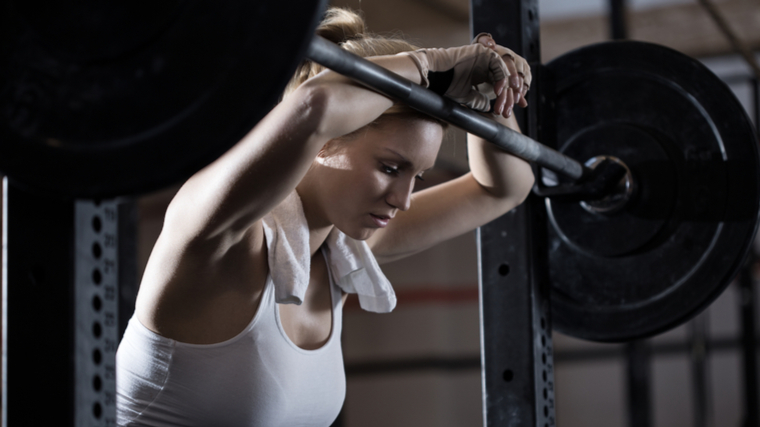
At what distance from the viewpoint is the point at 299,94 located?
797 millimetres

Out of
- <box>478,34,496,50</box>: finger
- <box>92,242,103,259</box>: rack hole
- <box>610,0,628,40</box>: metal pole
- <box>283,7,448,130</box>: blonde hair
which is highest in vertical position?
<box>610,0,628,40</box>: metal pole

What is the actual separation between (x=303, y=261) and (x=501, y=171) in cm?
44

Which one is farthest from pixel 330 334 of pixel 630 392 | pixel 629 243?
pixel 630 392

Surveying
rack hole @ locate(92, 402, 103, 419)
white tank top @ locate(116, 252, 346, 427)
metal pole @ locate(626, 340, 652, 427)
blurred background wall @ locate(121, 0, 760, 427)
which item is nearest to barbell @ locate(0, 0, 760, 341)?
rack hole @ locate(92, 402, 103, 419)

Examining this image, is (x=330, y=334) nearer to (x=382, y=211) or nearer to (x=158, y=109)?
(x=382, y=211)

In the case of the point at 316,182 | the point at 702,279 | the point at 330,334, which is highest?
the point at 316,182

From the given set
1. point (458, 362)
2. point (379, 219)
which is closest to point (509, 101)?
point (379, 219)

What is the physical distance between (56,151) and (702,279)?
1197 millimetres

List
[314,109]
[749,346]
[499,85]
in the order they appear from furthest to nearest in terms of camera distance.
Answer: [749,346] < [499,85] < [314,109]

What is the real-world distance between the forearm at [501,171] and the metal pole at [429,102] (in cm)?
7

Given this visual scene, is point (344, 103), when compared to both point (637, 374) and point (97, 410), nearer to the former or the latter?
point (97, 410)

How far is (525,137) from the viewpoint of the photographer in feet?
3.72

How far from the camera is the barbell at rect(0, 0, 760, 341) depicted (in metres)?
0.55

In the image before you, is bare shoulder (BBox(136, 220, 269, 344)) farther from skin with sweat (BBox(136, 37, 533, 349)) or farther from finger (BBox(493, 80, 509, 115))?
finger (BBox(493, 80, 509, 115))
